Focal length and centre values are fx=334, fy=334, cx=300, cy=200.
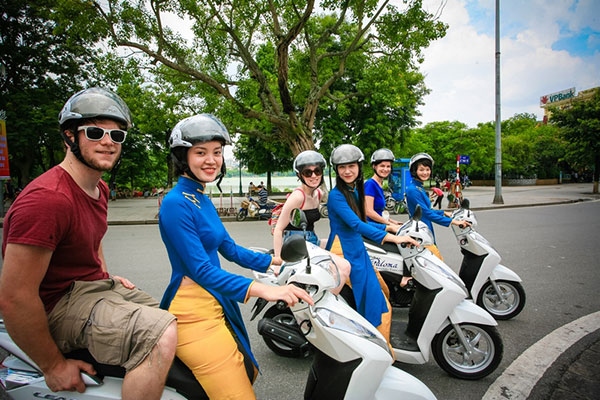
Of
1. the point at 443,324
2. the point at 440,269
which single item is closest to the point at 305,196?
the point at 440,269

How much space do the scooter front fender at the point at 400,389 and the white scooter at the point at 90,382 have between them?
77cm

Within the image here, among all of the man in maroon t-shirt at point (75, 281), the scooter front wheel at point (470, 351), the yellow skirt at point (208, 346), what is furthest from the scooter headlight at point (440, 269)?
the man in maroon t-shirt at point (75, 281)

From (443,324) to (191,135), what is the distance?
7.21 feet

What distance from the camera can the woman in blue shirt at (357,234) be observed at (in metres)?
2.46

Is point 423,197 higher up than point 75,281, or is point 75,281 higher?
point 423,197

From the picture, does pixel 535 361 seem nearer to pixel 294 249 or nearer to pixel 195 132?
pixel 294 249

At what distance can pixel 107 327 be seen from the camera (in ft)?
4.05

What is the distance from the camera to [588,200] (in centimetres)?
1700

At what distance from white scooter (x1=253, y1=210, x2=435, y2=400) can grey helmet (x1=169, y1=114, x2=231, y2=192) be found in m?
0.68

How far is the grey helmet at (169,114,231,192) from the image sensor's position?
1524mm

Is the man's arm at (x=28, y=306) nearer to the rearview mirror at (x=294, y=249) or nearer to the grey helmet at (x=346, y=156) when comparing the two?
the rearview mirror at (x=294, y=249)

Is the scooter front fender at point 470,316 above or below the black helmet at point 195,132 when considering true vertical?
below

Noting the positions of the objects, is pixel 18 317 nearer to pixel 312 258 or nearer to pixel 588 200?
pixel 312 258

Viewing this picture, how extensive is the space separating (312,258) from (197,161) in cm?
70
